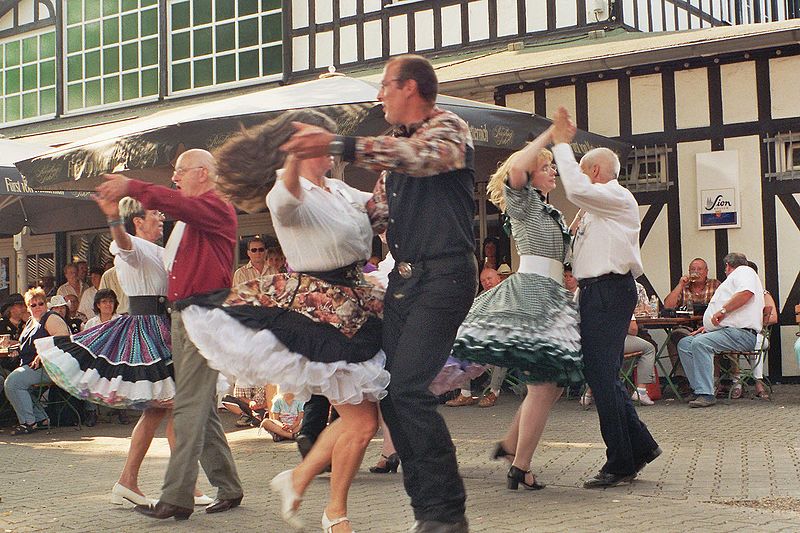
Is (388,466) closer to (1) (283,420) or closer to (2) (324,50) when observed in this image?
(1) (283,420)

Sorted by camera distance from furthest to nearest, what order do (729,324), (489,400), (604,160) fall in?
(489,400) → (729,324) → (604,160)

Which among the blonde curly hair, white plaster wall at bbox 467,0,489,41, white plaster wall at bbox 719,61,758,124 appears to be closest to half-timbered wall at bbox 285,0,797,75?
white plaster wall at bbox 467,0,489,41

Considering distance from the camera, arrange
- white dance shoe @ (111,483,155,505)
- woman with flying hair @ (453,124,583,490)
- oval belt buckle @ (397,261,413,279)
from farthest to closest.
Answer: white dance shoe @ (111,483,155,505) < woman with flying hair @ (453,124,583,490) < oval belt buckle @ (397,261,413,279)

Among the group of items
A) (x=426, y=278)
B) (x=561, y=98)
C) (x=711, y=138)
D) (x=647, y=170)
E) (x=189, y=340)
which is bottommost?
(x=189, y=340)

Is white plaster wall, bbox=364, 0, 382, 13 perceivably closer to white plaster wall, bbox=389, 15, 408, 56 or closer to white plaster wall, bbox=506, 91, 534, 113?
white plaster wall, bbox=389, 15, 408, 56

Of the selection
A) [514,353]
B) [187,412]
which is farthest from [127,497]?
[514,353]

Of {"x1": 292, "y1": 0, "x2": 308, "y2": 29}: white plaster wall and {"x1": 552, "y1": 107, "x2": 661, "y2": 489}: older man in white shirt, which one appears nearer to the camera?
{"x1": 552, "y1": 107, "x2": 661, "y2": 489}: older man in white shirt

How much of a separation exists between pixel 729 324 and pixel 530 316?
19.8ft

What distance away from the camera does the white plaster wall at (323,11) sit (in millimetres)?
19391

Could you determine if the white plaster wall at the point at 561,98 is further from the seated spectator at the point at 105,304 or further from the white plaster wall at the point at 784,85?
the seated spectator at the point at 105,304

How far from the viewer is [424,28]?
59.4ft

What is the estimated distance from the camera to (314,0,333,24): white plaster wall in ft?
63.6

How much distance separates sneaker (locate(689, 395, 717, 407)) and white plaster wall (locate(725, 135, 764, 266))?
2.87 m

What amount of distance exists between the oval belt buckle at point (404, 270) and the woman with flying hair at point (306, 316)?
275 mm
